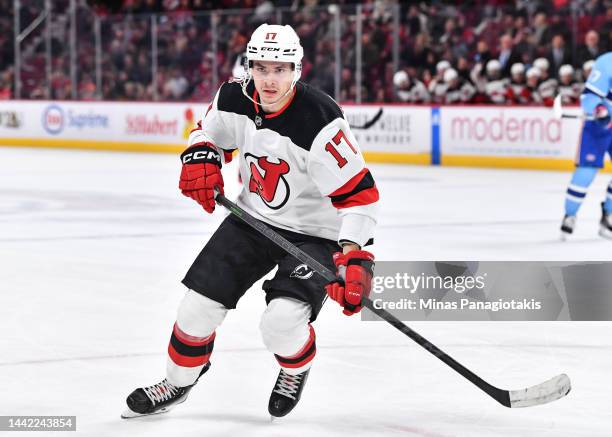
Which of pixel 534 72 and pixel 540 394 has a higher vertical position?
pixel 534 72

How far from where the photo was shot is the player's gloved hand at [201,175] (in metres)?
3.07

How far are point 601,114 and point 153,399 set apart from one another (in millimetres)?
4421

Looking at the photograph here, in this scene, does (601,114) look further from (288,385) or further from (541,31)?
(541,31)

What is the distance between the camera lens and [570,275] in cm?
555

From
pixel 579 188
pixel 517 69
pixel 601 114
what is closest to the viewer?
pixel 601 114

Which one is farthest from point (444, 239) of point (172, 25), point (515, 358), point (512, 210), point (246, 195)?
point (172, 25)

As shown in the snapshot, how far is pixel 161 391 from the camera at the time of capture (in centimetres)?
309

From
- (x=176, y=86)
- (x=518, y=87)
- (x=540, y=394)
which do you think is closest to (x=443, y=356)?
(x=540, y=394)

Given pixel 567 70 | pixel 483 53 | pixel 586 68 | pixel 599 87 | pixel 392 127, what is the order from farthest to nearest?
1. pixel 392 127
2. pixel 483 53
3. pixel 567 70
4. pixel 586 68
5. pixel 599 87

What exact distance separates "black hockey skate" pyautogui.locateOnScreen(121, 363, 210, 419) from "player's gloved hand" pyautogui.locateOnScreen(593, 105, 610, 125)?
431 centimetres

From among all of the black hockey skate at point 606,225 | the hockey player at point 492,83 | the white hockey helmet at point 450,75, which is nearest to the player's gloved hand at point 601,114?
the black hockey skate at point 606,225

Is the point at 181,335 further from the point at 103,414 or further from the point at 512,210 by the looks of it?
the point at 512,210

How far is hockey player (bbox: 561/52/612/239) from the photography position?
6866 millimetres

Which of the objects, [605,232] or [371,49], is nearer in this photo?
[605,232]
